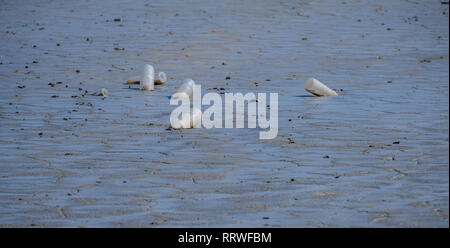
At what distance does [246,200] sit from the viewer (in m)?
5.61

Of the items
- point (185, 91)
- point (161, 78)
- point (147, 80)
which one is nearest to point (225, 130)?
point (185, 91)

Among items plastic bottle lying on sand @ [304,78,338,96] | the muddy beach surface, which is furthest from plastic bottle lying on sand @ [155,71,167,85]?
plastic bottle lying on sand @ [304,78,338,96]

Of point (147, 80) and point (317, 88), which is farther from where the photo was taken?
point (147, 80)

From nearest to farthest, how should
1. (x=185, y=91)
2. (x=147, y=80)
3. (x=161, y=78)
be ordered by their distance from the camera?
(x=185, y=91)
(x=147, y=80)
(x=161, y=78)

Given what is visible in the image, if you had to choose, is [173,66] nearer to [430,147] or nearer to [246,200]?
[430,147]

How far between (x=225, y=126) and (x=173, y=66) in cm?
353

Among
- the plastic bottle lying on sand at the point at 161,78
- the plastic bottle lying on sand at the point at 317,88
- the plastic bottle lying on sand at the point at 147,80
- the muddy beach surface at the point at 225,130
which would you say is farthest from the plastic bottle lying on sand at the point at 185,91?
the plastic bottle lying on sand at the point at 317,88

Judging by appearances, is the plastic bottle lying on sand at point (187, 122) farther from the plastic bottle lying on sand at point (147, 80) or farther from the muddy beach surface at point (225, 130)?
the plastic bottle lying on sand at point (147, 80)

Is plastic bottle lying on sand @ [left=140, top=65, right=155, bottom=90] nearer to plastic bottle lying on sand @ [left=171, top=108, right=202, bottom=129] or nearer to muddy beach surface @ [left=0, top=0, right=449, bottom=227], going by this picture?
muddy beach surface @ [left=0, top=0, right=449, bottom=227]

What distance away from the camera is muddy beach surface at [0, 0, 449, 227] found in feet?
17.9

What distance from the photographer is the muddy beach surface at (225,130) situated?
5465 millimetres

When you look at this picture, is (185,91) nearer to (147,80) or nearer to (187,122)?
(147,80)

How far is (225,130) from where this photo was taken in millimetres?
7703
